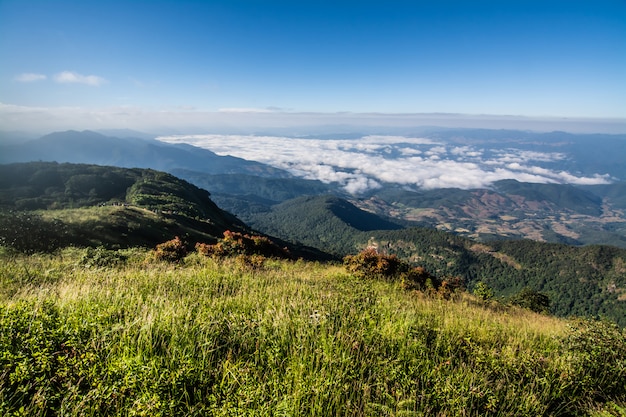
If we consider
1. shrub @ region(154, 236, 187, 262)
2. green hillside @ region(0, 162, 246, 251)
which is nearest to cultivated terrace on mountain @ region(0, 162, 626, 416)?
shrub @ region(154, 236, 187, 262)

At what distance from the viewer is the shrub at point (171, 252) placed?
44.0 feet

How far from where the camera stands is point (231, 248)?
51.9 feet

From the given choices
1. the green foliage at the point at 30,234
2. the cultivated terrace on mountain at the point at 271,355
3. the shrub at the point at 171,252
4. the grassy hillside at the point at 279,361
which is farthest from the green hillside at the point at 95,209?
the grassy hillside at the point at 279,361

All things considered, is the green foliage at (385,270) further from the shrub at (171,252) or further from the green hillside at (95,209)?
the green hillside at (95,209)

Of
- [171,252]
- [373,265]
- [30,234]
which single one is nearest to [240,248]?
[171,252]

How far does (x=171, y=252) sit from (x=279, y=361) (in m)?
11.5

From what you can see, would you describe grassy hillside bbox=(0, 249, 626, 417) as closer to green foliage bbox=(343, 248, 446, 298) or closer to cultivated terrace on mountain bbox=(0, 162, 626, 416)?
cultivated terrace on mountain bbox=(0, 162, 626, 416)

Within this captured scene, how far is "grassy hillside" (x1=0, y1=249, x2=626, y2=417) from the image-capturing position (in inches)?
131

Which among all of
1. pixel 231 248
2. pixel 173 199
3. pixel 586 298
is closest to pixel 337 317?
pixel 231 248

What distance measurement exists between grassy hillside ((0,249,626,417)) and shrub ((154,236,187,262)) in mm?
6729

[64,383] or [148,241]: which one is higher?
[64,383]

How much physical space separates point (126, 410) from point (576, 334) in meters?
8.59

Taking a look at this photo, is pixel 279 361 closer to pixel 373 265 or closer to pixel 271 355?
pixel 271 355

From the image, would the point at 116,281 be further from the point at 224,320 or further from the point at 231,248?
the point at 231,248
